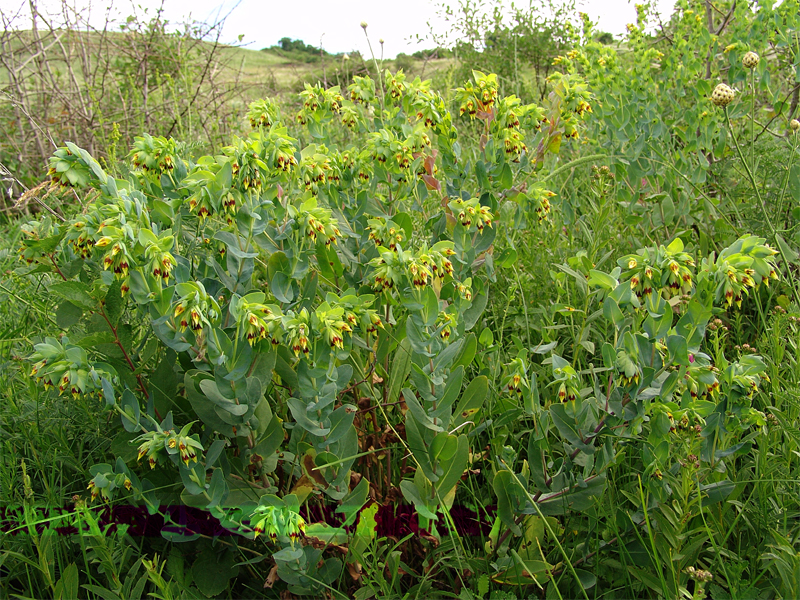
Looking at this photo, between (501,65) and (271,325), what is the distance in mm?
6569

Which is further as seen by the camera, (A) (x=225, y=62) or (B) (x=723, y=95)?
(A) (x=225, y=62)

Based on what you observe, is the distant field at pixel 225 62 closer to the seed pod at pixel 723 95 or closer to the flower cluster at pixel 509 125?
the flower cluster at pixel 509 125

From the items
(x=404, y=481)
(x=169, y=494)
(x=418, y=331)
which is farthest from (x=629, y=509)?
(x=169, y=494)

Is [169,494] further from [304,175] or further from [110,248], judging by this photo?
[304,175]

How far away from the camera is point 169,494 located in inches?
65.7

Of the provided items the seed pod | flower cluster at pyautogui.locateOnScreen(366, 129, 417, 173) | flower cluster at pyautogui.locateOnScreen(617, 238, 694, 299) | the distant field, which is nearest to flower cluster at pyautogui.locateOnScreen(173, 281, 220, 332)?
flower cluster at pyautogui.locateOnScreen(366, 129, 417, 173)

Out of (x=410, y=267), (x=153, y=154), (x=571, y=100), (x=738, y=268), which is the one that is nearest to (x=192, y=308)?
(x=410, y=267)

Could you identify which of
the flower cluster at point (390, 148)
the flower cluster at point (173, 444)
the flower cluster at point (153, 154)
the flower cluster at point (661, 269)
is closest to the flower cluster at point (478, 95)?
the flower cluster at point (390, 148)

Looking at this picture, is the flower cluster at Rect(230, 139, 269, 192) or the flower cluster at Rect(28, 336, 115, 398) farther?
the flower cluster at Rect(230, 139, 269, 192)

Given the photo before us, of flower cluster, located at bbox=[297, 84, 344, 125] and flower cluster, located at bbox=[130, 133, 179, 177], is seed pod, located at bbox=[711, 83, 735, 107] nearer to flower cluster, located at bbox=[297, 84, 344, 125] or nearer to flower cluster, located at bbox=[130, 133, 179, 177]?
flower cluster, located at bbox=[297, 84, 344, 125]

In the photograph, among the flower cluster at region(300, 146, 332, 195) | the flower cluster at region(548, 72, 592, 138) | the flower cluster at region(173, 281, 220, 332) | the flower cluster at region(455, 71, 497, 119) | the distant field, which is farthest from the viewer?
the distant field

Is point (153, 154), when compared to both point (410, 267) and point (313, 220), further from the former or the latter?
point (410, 267)

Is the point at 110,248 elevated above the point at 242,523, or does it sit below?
above

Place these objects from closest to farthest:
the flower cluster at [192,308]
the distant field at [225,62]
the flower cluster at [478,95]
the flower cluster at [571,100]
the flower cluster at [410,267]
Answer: the flower cluster at [192,308], the flower cluster at [410,267], the flower cluster at [478,95], the flower cluster at [571,100], the distant field at [225,62]
